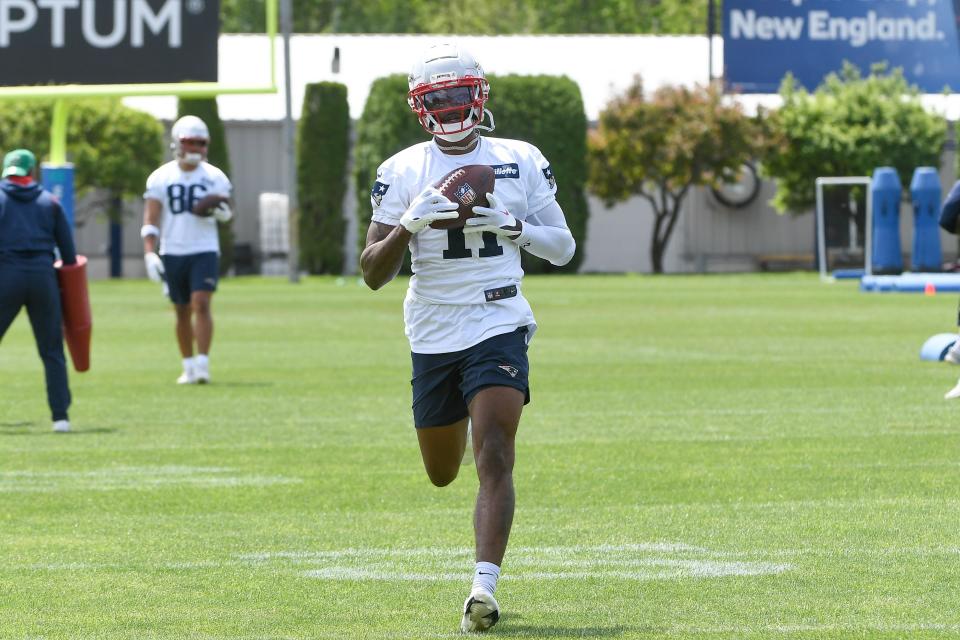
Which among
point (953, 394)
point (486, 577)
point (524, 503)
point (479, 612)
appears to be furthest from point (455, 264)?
point (953, 394)

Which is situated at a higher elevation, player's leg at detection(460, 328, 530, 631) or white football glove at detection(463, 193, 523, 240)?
white football glove at detection(463, 193, 523, 240)

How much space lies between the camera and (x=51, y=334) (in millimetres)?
13109

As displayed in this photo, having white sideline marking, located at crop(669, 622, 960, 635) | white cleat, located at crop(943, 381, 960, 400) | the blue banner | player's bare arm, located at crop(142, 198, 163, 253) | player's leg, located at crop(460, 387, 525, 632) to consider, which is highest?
the blue banner

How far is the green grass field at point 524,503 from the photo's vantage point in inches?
266

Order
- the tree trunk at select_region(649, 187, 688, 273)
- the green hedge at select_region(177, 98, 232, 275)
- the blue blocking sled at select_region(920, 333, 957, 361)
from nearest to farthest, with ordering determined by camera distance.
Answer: the blue blocking sled at select_region(920, 333, 957, 361)
the green hedge at select_region(177, 98, 232, 275)
the tree trunk at select_region(649, 187, 688, 273)

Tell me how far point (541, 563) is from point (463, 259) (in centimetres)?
142

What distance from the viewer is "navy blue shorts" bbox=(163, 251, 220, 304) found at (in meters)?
16.7

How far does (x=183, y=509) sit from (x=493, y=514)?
3.17m

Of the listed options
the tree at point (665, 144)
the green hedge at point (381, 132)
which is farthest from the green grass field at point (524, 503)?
the green hedge at point (381, 132)

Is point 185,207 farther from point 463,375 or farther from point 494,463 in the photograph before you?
point 494,463

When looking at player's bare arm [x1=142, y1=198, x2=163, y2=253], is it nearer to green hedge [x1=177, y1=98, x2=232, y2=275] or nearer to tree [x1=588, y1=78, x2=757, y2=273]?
green hedge [x1=177, y1=98, x2=232, y2=275]

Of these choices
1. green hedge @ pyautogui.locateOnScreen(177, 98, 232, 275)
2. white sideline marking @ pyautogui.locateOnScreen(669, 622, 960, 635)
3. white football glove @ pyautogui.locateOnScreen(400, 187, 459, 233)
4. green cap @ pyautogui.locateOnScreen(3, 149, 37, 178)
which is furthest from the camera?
green hedge @ pyautogui.locateOnScreen(177, 98, 232, 275)

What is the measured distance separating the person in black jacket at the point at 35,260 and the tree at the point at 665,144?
118 feet

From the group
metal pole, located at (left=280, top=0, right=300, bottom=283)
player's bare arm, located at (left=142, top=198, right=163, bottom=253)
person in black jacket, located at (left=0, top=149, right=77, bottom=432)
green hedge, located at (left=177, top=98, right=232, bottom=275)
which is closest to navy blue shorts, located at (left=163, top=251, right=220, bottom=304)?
player's bare arm, located at (left=142, top=198, right=163, bottom=253)
